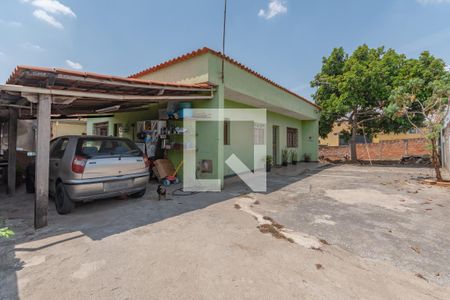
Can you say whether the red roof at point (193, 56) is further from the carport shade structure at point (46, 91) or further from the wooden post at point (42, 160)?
the wooden post at point (42, 160)

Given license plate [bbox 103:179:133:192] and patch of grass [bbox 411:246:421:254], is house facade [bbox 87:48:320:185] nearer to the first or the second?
license plate [bbox 103:179:133:192]

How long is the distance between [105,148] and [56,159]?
102 centimetres

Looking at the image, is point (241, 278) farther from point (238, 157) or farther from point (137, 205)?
point (238, 157)

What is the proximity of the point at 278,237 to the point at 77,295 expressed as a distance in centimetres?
248

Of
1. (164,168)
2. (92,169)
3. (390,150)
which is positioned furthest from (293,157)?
(92,169)

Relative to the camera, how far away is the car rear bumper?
381 cm

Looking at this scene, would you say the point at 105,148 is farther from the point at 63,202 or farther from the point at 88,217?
the point at 88,217

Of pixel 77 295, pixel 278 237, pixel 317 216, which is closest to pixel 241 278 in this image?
pixel 278 237

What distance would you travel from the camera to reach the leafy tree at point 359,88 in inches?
496

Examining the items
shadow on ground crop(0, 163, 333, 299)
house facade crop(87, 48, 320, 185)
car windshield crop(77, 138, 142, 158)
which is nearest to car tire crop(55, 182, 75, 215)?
shadow on ground crop(0, 163, 333, 299)

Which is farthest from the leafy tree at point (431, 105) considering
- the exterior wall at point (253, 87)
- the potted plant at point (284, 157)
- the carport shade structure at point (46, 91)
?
the carport shade structure at point (46, 91)

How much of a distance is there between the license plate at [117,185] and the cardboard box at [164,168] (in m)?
2.39

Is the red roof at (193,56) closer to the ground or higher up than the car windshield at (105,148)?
higher up

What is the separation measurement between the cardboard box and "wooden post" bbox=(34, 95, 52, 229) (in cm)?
356
